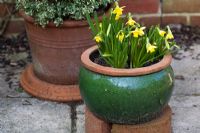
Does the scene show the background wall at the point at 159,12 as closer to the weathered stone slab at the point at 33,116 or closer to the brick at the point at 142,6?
the brick at the point at 142,6

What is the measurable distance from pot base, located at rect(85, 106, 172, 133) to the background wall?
5.49ft

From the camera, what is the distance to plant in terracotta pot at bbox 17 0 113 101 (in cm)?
343

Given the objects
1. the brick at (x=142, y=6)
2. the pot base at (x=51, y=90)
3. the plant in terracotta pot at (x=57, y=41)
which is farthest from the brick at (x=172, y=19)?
the pot base at (x=51, y=90)

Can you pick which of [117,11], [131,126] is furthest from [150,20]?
[131,126]

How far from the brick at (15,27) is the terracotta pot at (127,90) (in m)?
1.86

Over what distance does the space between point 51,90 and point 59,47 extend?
13.1 inches

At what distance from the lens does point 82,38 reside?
11.6 ft

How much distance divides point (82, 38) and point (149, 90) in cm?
85

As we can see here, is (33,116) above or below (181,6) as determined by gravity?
below

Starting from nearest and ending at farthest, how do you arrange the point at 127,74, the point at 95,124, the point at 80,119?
the point at 127,74
the point at 95,124
the point at 80,119

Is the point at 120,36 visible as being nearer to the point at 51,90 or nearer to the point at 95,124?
the point at 95,124

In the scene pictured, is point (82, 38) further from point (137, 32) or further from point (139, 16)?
point (139, 16)

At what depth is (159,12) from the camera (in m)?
4.66

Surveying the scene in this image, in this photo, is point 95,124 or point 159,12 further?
point 159,12
